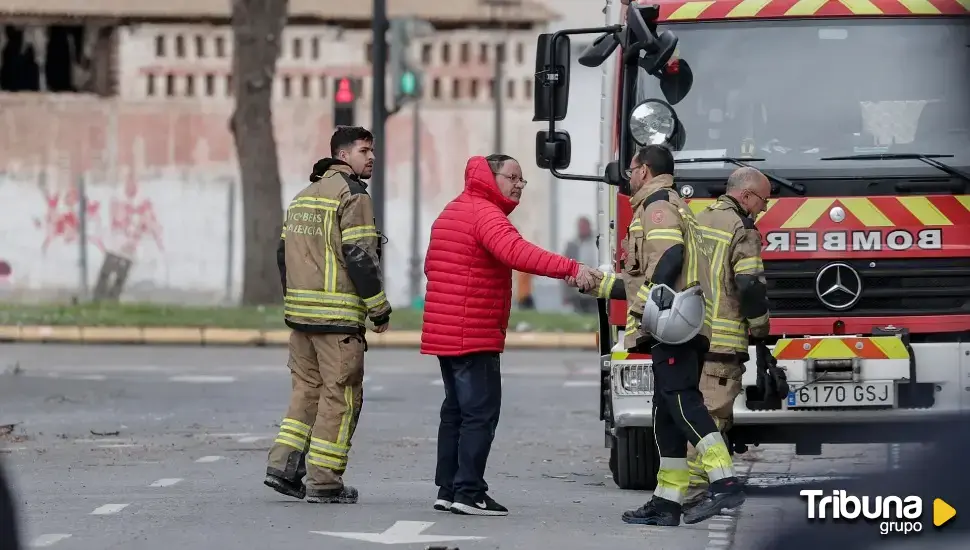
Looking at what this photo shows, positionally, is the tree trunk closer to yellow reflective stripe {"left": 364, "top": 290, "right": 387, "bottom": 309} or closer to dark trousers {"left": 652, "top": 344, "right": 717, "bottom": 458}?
yellow reflective stripe {"left": 364, "top": 290, "right": 387, "bottom": 309}

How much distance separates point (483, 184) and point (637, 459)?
77.6 inches

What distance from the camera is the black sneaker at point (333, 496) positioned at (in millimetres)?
10359

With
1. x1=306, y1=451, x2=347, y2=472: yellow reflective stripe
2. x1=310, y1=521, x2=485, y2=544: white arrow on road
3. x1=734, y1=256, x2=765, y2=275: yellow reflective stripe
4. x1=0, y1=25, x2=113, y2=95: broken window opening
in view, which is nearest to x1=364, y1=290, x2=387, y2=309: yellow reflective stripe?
x1=306, y1=451, x2=347, y2=472: yellow reflective stripe

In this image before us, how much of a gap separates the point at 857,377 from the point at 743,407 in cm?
56

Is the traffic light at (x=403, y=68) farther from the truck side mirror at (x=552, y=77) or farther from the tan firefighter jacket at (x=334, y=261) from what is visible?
the tan firefighter jacket at (x=334, y=261)

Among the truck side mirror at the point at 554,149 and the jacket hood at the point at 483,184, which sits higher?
the truck side mirror at the point at 554,149

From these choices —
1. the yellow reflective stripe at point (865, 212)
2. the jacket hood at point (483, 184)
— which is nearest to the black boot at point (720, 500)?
→ the jacket hood at point (483, 184)

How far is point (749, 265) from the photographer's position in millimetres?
10117

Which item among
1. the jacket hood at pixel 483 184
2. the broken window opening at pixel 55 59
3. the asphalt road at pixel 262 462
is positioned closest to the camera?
the asphalt road at pixel 262 462

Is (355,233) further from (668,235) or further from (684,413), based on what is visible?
(684,413)

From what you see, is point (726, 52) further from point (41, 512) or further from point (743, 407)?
point (41, 512)

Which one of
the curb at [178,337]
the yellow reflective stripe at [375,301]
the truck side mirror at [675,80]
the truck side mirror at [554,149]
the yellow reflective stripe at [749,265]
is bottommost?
the curb at [178,337]

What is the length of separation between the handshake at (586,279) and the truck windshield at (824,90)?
60.8 inches

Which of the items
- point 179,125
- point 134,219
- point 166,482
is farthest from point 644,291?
point 179,125
